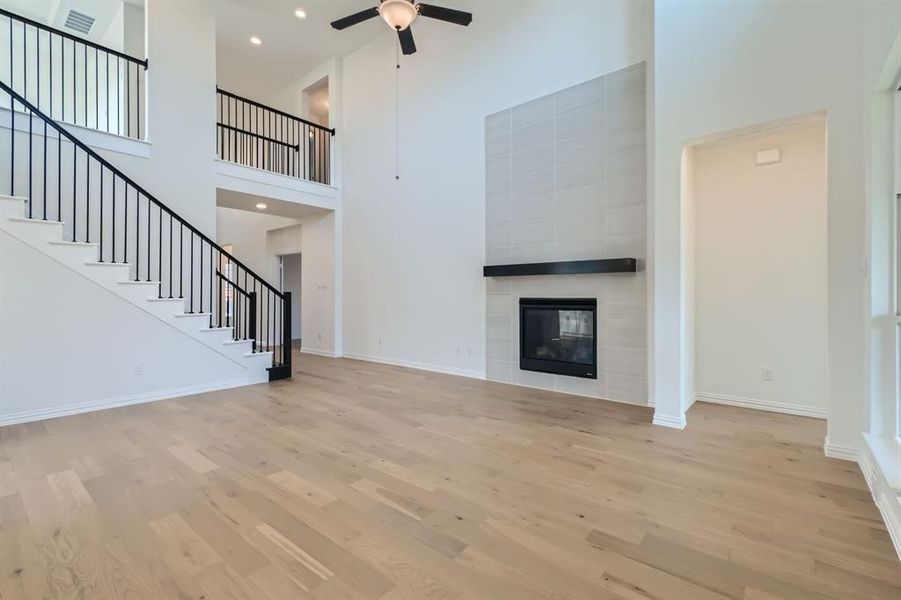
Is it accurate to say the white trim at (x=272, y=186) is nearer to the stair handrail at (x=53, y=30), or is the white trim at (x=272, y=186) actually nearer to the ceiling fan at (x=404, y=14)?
the stair handrail at (x=53, y=30)

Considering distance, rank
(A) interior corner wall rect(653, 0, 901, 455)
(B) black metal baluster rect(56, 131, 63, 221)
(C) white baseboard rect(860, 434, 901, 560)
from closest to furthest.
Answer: (C) white baseboard rect(860, 434, 901, 560), (A) interior corner wall rect(653, 0, 901, 455), (B) black metal baluster rect(56, 131, 63, 221)

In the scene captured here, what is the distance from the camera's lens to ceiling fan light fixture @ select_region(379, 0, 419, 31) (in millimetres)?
3611

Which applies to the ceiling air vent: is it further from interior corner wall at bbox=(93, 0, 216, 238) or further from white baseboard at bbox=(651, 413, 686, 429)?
white baseboard at bbox=(651, 413, 686, 429)

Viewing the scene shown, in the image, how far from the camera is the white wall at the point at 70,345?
3576 millimetres

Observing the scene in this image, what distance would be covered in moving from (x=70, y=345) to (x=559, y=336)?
4978 millimetres

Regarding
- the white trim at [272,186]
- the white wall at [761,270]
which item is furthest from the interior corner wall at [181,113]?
the white wall at [761,270]

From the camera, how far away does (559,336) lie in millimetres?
4695

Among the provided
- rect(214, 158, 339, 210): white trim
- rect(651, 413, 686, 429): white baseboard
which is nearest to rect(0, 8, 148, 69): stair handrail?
rect(214, 158, 339, 210): white trim

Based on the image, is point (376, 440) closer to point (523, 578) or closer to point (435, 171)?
point (523, 578)

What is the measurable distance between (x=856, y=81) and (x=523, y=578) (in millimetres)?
3659

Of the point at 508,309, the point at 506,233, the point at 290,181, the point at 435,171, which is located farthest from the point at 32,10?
the point at 508,309

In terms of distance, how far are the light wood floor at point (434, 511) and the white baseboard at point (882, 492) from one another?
0.22 ft

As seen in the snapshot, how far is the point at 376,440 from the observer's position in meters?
3.12

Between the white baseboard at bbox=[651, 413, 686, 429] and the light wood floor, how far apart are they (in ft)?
0.34
